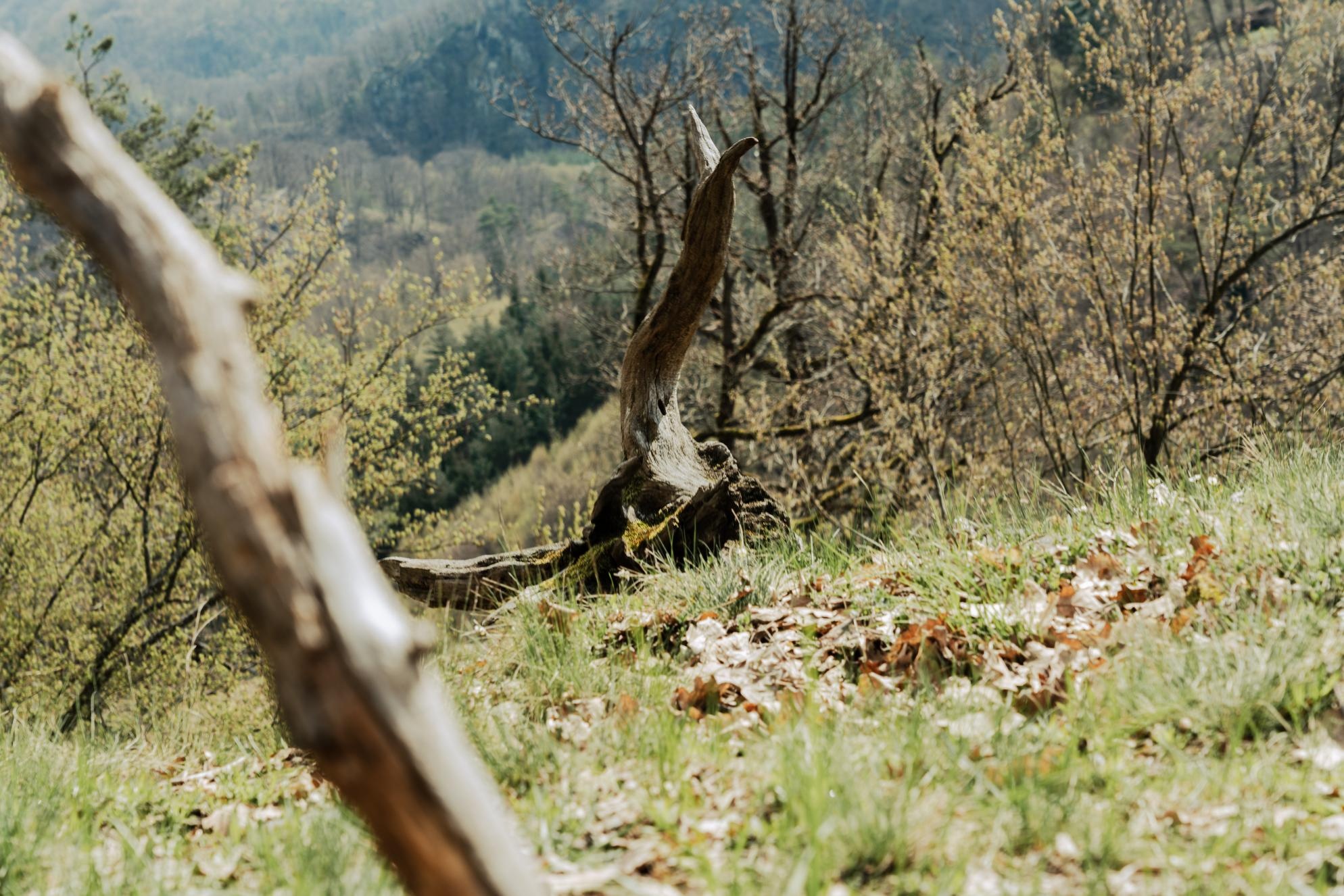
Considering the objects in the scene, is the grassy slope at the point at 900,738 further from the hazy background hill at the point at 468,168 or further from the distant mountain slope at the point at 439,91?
the distant mountain slope at the point at 439,91

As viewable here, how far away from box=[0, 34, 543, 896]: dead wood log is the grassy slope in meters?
0.79

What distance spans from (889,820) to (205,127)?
2424 centimetres

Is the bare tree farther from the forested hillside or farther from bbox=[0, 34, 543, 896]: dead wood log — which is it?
bbox=[0, 34, 543, 896]: dead wood log

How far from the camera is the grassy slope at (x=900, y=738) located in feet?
6.98

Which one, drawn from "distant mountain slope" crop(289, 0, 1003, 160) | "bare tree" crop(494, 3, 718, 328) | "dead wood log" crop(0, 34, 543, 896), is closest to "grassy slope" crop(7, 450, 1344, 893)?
"dead wood log" crop(0, 34, 543, 896)


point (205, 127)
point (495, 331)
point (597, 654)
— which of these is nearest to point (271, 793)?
point (597, 654)

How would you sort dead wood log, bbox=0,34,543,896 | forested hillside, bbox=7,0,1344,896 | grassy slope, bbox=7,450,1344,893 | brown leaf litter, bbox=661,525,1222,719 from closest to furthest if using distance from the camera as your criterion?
dead wood log, bbox=0,34,543,896 → forested hillside, bbox=7,0,1344,896 → grassy slope, bbox=7,450,1344,893 → brown leaf litter, bbox=661,525,1222,719

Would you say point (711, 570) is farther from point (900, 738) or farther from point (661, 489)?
point (900, 738)

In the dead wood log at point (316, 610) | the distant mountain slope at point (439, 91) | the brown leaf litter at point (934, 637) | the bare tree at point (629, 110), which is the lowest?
the brown leaf litter at point (934, 637)

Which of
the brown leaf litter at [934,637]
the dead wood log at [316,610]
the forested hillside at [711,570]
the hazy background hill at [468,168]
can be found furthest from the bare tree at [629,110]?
the dead wood log at [316,610]

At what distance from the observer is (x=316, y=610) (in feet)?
4.78

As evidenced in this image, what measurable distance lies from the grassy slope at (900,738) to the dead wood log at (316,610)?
0.79 m

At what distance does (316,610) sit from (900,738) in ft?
5.83

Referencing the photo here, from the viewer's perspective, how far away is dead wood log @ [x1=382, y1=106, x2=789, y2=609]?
15.6ft
